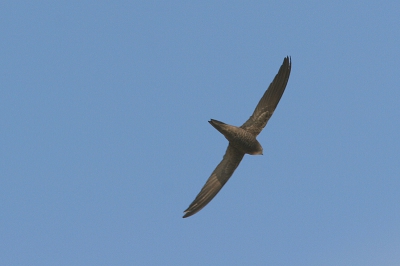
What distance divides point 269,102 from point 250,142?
1.93m

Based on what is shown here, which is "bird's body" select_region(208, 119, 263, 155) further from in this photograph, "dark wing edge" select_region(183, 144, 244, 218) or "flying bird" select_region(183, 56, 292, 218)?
"dark wing edge" select_region(183, 144, 244, 218)

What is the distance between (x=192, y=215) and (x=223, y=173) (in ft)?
7.36

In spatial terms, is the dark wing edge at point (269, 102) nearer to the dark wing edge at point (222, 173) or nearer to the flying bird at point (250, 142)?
the flying bird at point (250, 142)

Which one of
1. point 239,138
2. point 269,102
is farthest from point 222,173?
point 269,102

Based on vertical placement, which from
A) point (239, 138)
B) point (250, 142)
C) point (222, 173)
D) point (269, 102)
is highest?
point (269, 102)

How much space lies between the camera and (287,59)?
70.9 ft

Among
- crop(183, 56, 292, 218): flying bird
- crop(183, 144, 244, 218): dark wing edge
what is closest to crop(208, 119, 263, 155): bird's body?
crop(183, 56, 292, 218): flying bird

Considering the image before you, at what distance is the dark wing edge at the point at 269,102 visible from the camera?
21625mm

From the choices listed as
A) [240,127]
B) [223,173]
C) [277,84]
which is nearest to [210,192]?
[223,173]

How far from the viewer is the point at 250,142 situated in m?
21.1

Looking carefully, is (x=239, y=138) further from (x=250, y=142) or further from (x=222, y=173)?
(x=222, y=173)

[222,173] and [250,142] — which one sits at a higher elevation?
[250,142]

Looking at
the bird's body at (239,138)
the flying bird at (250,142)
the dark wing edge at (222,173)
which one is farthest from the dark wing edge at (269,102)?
the dark wing edge at (222,173)

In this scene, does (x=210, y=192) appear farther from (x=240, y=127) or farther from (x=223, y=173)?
(x=240, y=127)
